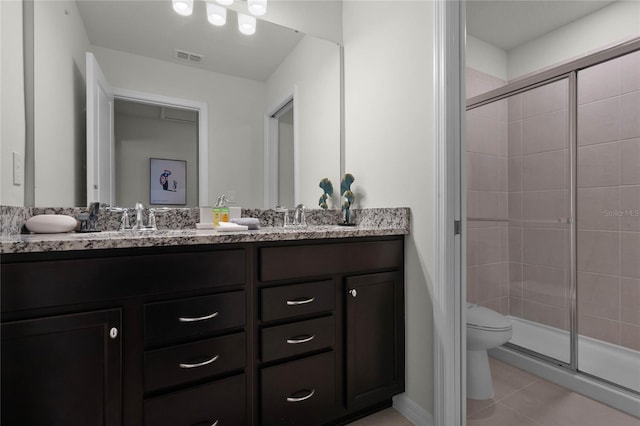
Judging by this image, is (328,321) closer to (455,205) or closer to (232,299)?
(232,299)

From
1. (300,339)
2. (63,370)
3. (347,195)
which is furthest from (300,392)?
(347,195)

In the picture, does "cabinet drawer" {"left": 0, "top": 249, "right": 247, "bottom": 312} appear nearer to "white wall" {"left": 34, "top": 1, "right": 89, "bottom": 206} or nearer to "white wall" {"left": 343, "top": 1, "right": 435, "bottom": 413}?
"white wall" {"left": 34, "top": 1, "right": 89, "bottom": 206}

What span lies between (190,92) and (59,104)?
547 mm

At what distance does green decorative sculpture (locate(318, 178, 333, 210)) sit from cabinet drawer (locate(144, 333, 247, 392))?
1.02 metres

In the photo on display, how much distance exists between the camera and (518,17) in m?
2.23

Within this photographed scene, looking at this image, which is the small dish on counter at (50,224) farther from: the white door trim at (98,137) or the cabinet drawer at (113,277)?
the cabinet drawer at (113,277)

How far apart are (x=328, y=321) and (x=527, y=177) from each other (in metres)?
1.89

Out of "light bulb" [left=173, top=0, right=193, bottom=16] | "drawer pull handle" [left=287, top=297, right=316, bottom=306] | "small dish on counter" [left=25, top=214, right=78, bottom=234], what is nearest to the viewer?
"small dish on counter" [left=25, top=214, right=78, bottom=234]

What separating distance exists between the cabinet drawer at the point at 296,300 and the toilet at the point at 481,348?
92cm

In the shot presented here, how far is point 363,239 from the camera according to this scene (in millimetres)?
1425

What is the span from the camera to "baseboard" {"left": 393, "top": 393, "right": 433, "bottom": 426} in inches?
56.0

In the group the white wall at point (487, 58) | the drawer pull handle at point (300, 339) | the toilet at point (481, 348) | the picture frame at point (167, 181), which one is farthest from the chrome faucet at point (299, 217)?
the white wall at point (487, 58)

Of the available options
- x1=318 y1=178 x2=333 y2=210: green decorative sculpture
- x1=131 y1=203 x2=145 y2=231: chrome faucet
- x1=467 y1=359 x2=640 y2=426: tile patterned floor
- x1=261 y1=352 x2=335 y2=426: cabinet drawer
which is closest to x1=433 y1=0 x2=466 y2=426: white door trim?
x1=467 y1=359 x2=640 y2=426: tile patterned floor

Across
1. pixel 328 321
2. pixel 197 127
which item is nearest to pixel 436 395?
pixel 328 321
